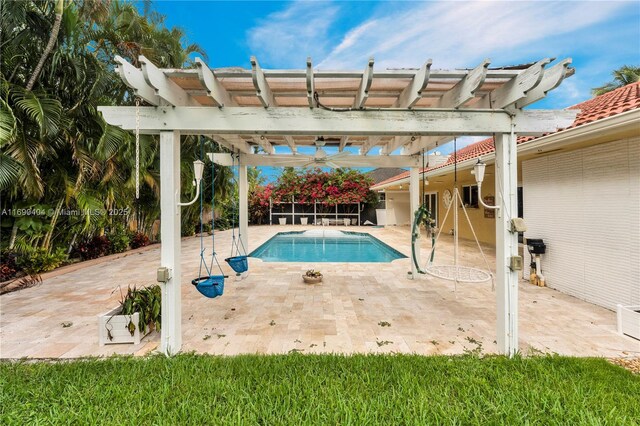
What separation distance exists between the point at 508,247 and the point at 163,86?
13.3 feet

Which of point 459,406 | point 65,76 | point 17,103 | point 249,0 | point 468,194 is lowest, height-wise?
point 459,406

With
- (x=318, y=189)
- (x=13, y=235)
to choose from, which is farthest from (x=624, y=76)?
(x=13, y=235)

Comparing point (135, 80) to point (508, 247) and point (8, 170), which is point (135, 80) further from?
point (8, 170)

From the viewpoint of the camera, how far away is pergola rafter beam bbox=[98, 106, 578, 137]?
A: 10.0 ft

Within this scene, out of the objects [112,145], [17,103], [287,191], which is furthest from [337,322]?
[287,191]

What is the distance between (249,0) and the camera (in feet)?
29.5

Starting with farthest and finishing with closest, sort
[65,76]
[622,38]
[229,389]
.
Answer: [622,38] < [65,76] < [229,389]

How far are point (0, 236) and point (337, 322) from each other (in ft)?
26.0

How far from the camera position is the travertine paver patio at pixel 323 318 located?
3.39 m

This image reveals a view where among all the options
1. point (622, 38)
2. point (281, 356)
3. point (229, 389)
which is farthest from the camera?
point (622, 38)

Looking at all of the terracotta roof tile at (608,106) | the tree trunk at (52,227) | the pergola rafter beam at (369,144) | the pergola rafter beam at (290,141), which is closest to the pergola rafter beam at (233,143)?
the pergola rafter beam at (290,141)

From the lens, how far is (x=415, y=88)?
9.08 ft

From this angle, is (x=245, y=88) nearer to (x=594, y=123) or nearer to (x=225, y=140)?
(x=225, y=140)

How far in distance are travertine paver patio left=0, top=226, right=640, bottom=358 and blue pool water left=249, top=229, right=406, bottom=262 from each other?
11.5 ft
